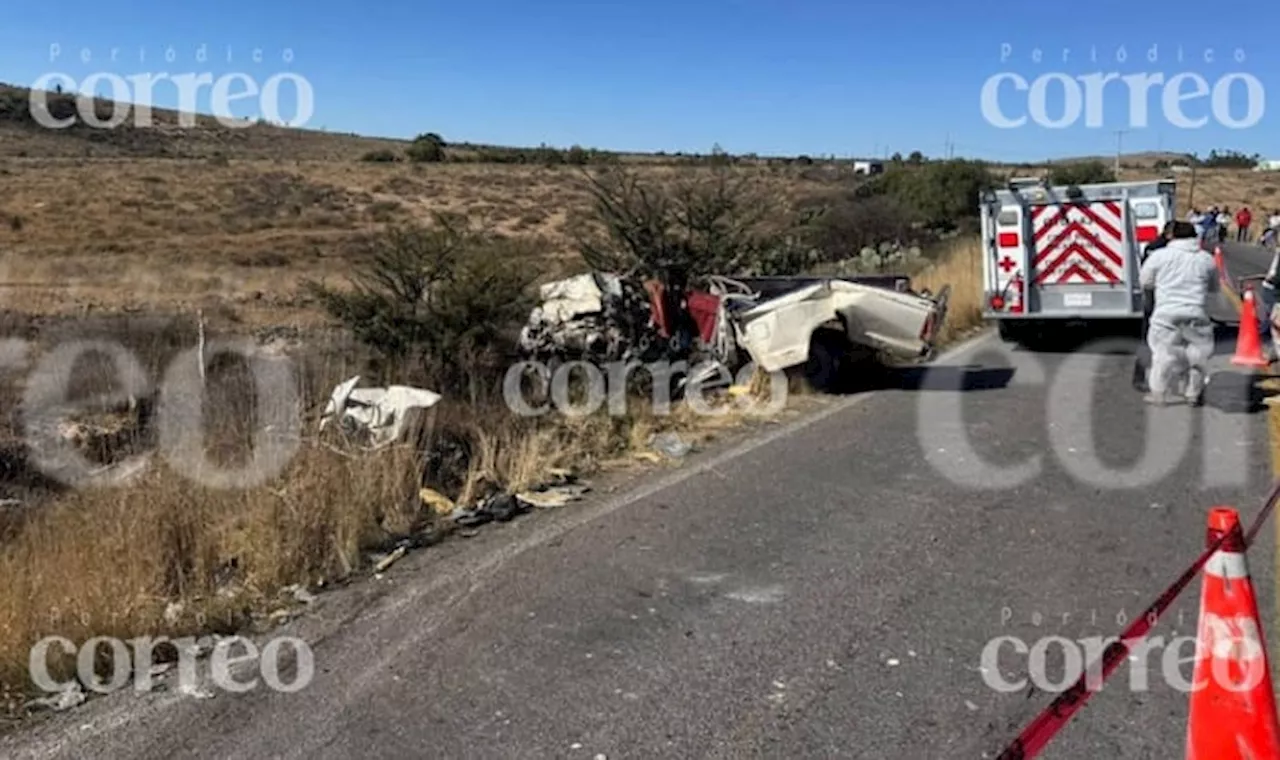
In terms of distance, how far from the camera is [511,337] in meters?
12.8

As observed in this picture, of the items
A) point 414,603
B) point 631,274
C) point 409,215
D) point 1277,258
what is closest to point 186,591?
point 414,603

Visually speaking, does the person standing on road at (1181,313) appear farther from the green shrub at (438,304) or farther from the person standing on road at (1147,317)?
the green shrub at (438,304)

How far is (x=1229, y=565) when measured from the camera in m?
3.53

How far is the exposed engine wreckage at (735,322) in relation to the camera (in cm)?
1151

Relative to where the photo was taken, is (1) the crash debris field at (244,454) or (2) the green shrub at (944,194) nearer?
(1) the crash debris field at (244,454)

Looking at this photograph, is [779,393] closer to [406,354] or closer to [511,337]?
[511,337]

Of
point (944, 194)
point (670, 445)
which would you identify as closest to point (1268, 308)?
point (670, 445)

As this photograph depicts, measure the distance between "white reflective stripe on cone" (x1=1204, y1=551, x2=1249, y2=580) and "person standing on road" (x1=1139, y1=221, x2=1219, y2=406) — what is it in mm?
7784

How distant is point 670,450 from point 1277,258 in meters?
7.55

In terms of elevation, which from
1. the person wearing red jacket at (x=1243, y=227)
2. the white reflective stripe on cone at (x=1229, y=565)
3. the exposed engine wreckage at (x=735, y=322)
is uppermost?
the person wearing red jacket at (x=1243, y=227)

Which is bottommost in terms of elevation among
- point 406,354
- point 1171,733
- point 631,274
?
point 1171,733

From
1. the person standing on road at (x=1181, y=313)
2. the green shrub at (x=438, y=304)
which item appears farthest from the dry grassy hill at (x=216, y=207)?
the person standing on road at (x=1181, y=313)

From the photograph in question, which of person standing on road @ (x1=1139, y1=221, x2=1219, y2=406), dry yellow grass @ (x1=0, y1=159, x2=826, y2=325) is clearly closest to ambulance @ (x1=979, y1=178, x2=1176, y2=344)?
person standing on road @ (x1=1139, y1=221, x2=1219, y2=406)

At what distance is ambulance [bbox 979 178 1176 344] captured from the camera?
14.7 meters
